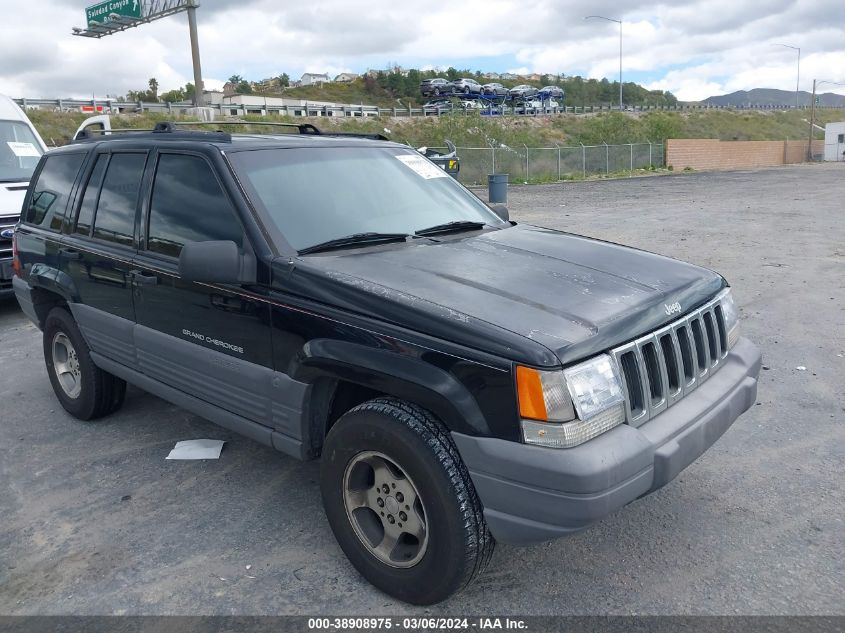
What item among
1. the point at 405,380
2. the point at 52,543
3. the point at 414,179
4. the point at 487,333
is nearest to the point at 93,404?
the point at 52,543

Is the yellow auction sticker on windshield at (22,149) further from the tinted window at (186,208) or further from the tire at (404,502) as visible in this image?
the tire at (404,502)

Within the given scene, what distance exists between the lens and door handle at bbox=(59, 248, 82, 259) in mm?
4621

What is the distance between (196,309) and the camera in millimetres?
3715

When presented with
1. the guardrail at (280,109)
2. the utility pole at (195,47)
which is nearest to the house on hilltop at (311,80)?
the guardrail at (280,109)

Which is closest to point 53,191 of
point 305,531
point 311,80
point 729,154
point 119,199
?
point 119,199

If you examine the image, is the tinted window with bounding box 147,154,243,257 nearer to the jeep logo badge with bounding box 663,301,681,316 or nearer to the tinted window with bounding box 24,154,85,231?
the tinted window with bounding box 24,154,85,231

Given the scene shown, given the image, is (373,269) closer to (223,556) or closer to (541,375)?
(541,375)

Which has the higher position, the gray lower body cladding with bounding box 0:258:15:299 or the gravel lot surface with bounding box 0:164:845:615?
the gray lower body cladding with bounding box 0:258:15:299

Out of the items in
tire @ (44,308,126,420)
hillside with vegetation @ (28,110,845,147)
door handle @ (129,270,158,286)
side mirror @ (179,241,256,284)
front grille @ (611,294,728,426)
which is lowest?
tire @ (44,308,126,420)

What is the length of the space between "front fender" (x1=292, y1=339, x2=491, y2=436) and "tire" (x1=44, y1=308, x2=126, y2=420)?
2370 mm

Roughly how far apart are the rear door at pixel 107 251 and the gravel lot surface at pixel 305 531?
77 cm

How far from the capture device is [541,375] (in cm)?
250

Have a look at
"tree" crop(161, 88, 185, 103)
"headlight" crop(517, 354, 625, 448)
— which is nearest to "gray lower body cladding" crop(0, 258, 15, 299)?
"headlight" crop(517, 354, 625, 448)

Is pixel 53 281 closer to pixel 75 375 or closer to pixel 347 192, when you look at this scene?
pixel 75 375
